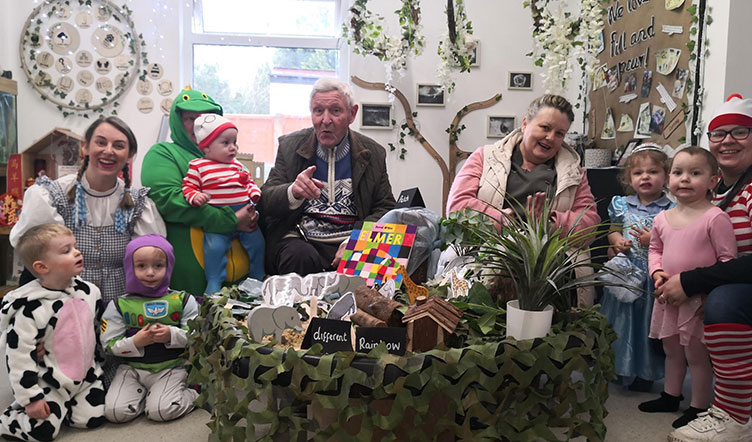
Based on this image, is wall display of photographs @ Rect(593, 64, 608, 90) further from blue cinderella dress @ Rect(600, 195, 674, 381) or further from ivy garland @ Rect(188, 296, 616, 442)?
ivy garland @ Rect(188, 296, 616, 442)

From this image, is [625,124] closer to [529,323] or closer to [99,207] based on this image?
[529,323]

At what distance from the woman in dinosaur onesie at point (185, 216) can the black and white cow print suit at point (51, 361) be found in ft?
1.68

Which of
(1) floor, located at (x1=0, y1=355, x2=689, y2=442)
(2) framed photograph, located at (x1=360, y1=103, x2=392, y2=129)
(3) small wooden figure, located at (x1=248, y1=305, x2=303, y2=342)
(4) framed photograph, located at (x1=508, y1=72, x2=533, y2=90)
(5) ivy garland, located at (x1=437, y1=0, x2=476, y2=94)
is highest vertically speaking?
(5) ivy garland, located at (x1=437, y1=0, x2=476, y2=94)

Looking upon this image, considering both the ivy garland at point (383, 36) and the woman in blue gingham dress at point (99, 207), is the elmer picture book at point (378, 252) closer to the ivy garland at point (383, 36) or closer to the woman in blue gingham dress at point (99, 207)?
the woman in blue gingham dress at point (99, 207)

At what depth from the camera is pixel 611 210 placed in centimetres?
259

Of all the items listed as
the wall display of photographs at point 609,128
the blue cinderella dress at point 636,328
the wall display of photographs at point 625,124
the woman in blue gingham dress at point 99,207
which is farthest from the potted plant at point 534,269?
the wall display of photographs at point 609,128

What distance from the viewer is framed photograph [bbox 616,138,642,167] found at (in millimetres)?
3375

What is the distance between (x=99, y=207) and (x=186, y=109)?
61 centimetres

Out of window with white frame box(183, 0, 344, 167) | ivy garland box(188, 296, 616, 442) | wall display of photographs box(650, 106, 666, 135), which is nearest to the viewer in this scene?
ivy garland box(188, 296, 616, 442)

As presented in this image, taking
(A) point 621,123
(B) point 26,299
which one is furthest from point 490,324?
(A) point 621,123

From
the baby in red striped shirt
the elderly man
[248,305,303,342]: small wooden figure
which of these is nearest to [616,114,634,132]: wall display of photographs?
the elderly man

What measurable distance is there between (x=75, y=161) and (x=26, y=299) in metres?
2.40

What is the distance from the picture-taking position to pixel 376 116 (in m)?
4.45

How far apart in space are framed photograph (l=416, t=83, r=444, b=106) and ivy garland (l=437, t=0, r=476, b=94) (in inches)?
8.9
